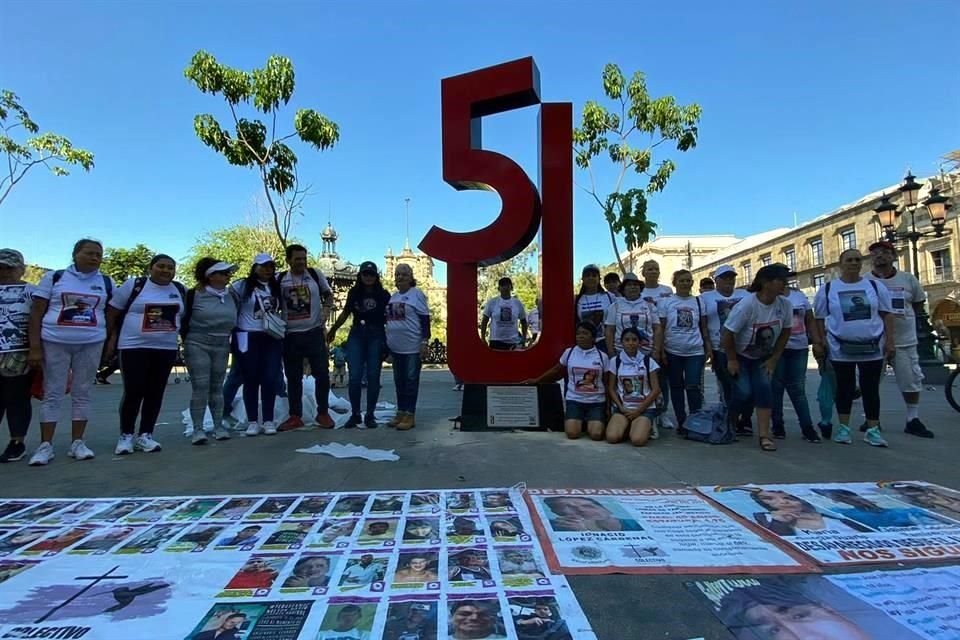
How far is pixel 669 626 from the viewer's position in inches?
67.7

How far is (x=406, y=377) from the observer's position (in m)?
5.44

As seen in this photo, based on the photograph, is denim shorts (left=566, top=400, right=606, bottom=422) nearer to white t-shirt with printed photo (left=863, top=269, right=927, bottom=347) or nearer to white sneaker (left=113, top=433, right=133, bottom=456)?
white t-shirt with printed photo (left=863, top=269, right=927, bottom=347)

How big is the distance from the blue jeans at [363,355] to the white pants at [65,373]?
6.91 ft

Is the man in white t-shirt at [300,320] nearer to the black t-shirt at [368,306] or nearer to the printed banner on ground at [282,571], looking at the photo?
the black t-shirt at [368,306]

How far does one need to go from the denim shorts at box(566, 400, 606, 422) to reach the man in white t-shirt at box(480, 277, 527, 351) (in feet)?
11.5

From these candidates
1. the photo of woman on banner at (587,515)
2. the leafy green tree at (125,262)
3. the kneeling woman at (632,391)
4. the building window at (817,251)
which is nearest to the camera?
the photo of woman on banner at (587,515)

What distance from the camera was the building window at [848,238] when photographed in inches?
1436

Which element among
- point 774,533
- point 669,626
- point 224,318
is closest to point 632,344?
point 774,533

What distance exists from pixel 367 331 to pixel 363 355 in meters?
0.25

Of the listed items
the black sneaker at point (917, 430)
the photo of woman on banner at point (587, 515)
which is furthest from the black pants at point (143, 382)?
the black sneaker at point (917, 430)

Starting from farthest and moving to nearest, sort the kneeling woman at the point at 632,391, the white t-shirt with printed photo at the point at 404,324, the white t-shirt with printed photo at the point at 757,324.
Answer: the white t-shirt with printed photo at the point at 404,324
the kneeling woman at the point at 632,391
the white t-shirt with printed photo at the point at 757,324

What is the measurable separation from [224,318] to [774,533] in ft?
14.6

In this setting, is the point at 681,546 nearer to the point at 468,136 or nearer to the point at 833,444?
the point at 833,444

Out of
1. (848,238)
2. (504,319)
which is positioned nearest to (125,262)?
(504,319)
